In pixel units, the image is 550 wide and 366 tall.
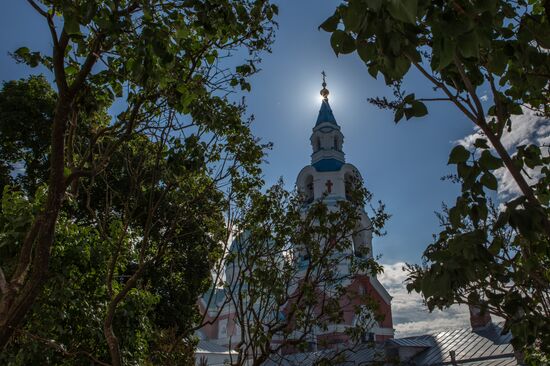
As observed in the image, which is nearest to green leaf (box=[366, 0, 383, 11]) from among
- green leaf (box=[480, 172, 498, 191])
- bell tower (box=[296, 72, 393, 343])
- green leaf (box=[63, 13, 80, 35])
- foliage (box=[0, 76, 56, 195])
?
green leaf (box=[480, 172, 498, 191])

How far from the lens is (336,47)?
1610 mm

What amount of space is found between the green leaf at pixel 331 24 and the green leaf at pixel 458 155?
75 cm

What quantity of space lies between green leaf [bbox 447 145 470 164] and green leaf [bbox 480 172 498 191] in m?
0.11

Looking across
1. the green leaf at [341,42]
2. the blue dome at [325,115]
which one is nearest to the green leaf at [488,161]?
the green leaf at [341,42]

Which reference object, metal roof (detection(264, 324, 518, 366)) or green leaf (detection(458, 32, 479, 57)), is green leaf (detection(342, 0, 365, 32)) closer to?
green leaf (detection(458, 32, 479, 57))

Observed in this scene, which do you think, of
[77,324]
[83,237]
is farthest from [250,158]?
[77,324]

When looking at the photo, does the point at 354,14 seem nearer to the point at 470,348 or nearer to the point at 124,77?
the point at 124,77

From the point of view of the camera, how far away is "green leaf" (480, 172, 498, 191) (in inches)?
71.3

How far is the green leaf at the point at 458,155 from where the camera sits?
1.82m

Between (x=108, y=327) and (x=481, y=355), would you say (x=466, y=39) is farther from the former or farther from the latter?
(x=481, y=355)

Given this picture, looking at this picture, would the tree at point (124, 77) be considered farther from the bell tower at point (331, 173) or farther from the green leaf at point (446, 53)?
the bell tower at point (331, 173)

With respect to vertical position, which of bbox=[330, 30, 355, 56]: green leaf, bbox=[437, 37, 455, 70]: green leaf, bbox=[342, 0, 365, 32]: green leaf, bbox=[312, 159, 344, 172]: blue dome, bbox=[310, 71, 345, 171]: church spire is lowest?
bbox=[437, 37, 455, 70]: green leaf

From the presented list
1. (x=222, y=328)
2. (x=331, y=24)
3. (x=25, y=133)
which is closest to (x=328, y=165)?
(x=25, y=133)

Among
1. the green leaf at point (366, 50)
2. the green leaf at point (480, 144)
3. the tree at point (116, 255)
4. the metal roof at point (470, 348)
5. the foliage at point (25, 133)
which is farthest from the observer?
the metal roof at point (470, 348)
